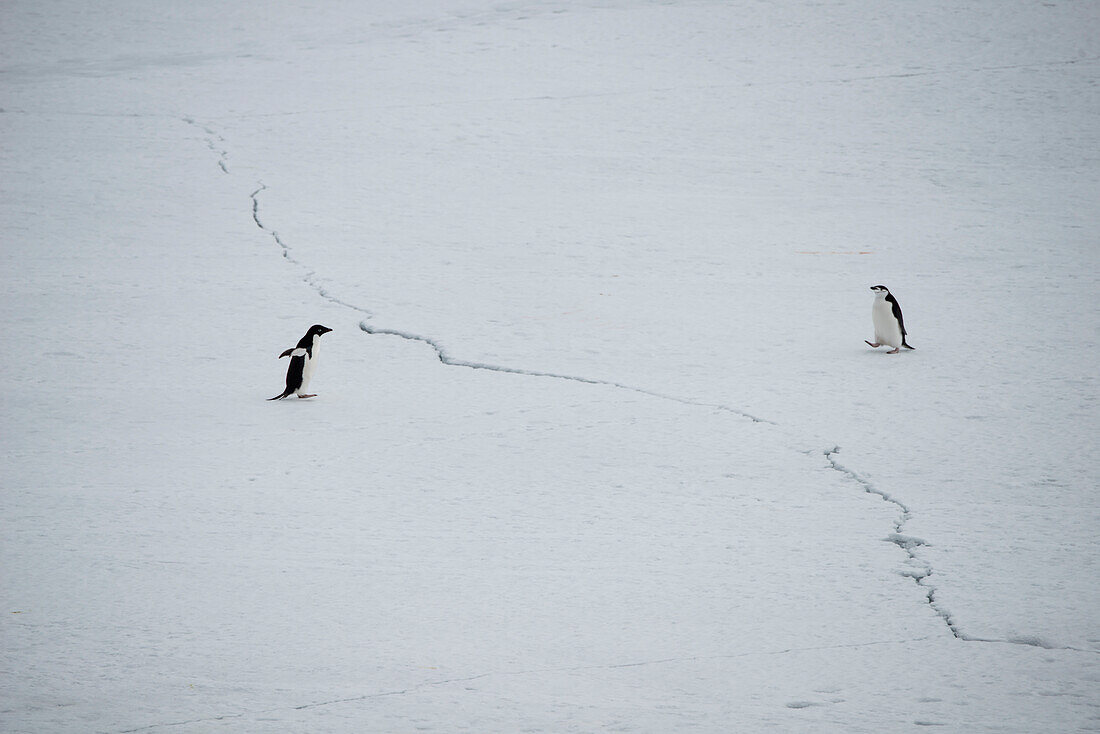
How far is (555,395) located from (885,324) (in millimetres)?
1749

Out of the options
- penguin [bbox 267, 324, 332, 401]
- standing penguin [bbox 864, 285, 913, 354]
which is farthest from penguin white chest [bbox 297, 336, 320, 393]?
standing penguin [bbox 864, 285, 913, 354]

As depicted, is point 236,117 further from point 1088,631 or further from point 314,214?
point 1088,631

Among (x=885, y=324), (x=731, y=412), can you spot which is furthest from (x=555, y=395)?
(x=885, y=324)

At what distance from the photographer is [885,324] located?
5422mm

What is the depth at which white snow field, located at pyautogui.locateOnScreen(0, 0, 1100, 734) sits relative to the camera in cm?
274

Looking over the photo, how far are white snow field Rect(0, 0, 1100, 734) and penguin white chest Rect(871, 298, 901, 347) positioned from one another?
0.29 meters

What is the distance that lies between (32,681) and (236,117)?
7991 mm

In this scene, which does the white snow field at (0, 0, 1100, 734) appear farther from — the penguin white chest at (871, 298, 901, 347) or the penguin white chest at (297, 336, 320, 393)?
the penguin white chest at (871, 298, 901, 347)

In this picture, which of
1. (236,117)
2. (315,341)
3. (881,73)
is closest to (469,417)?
(315,341)

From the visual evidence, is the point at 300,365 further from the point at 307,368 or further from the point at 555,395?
the point at 555,395

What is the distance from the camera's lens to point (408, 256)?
23.0ft

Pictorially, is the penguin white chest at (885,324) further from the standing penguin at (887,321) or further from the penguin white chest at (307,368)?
the penguin white chest at (307,368)

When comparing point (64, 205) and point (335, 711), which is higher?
point (64, 205)

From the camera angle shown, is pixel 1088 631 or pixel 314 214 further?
pixel 314 214
